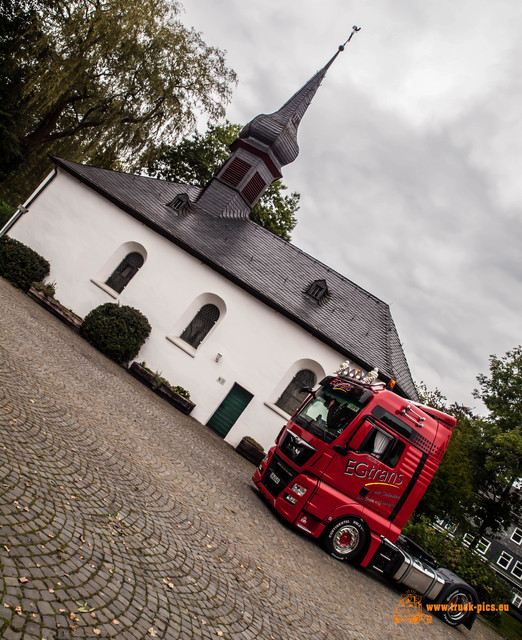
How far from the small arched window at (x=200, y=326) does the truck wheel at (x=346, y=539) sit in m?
8.69

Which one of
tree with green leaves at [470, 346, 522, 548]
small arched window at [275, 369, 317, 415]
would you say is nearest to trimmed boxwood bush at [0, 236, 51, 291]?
small arched window at [275, 369, 317, 415]

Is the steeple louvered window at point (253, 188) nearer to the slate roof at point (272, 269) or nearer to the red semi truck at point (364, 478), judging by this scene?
the slate roof at point (272, 269)

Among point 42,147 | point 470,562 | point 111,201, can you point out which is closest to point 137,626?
point 470,562

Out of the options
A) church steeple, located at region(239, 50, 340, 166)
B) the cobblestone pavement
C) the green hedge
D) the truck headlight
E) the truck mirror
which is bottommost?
the cobblestone pavement

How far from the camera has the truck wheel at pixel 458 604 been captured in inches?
342

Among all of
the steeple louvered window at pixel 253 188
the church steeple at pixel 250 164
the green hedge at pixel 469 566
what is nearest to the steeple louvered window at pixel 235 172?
the church steeple at pixel 250 164

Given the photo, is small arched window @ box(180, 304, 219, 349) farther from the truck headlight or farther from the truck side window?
the truck side window

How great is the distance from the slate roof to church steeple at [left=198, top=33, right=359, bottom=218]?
2.55ft

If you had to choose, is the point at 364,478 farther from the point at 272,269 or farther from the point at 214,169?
the point at 214,169

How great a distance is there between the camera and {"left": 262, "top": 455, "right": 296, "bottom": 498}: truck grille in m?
8.27

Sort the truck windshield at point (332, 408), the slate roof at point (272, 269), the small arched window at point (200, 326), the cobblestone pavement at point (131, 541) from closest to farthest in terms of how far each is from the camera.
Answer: the cobblestone pavement at point (131, 541), the truck windshield at point (332, 408), the slate roof at point (272, 269), the small arched window at point (200, 326)

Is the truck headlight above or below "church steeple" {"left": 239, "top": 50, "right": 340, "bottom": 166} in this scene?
below

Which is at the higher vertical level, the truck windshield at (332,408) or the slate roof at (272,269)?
the slate roof at (272,269)

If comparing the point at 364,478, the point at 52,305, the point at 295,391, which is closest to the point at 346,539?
the point at 364,478
